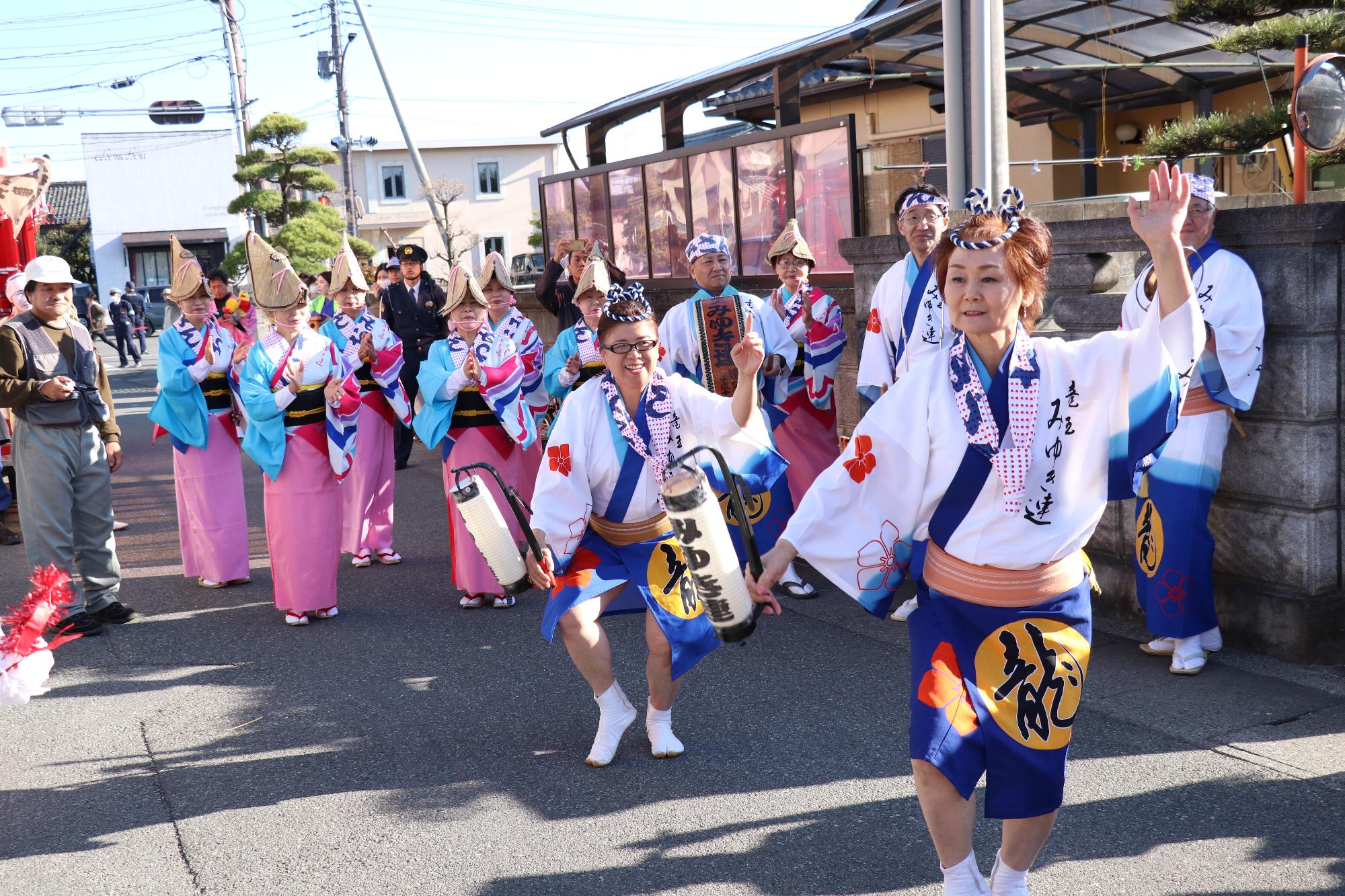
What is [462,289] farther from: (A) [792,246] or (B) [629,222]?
(B) [629,222]

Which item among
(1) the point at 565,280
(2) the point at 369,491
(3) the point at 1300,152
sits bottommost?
(2) the point at 369,491

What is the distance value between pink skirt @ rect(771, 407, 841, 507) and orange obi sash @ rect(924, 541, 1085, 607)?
391 cm

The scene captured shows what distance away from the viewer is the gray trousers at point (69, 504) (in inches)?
236

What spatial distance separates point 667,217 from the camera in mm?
9758

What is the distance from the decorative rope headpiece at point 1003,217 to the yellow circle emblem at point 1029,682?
858 millimetres

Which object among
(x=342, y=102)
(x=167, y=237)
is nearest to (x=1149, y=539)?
(x=342, y=102)

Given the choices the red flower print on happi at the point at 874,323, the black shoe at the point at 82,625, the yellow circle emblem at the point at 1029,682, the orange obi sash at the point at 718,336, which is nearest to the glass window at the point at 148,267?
the black shoe at the point at 82,625

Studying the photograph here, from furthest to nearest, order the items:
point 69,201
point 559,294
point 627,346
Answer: point 69,201 → point 559,294 → point 627,346

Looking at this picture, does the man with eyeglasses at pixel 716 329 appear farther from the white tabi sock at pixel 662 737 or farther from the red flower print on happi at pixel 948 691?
the red flower print on happi at pixel 948 691

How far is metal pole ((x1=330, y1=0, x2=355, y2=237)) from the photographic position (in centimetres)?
2436

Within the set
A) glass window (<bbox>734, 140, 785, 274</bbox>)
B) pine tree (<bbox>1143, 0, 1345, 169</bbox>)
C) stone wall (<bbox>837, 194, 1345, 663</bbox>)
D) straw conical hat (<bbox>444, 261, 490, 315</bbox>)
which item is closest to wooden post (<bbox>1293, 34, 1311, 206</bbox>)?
stone wall (<bbox>837, 194, 1345, 663</bbox>)

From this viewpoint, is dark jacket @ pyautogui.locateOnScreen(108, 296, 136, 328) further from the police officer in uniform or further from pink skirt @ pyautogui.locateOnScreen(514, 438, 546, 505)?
pink skirt @ pyautogui.locateOnScreen(514, 438, 546, 505)

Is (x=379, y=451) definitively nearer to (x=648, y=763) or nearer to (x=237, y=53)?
(x=648, y=763)

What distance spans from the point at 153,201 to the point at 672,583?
1738 inches
